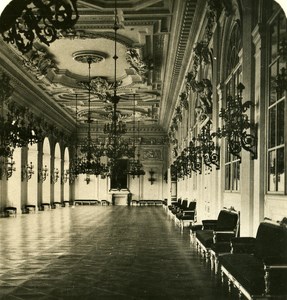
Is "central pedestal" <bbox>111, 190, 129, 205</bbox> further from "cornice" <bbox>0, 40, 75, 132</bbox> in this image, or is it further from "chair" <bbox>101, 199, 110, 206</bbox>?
"cornice" <bbox>0, 40, 75, 132</bbox>

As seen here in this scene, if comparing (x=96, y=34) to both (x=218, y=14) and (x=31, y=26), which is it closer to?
(x=218, y=14)

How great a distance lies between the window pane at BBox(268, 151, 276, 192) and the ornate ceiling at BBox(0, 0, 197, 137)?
11.0 feet

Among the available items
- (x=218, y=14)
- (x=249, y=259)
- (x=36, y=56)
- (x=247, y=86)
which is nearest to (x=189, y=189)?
(x=36, y=56)

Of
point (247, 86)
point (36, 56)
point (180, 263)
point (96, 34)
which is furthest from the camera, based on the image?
point (36, 56)

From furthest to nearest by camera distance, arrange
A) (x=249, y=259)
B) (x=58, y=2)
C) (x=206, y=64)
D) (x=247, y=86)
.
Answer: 1. (x=206, y=64)
2. (x=247, y=86)
3. (x=249, y=259)
4. (x=58, y=2)

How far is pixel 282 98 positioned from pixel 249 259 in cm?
189

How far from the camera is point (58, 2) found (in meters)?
2.93

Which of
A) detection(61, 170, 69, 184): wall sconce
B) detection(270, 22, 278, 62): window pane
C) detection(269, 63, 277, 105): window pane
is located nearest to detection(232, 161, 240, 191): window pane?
detection(269, 63, 277, 105): window pane

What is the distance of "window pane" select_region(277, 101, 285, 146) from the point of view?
17.9 feet

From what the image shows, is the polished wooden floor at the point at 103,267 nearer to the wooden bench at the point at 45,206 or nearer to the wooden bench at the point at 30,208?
the wooden bench at the point at 30,208

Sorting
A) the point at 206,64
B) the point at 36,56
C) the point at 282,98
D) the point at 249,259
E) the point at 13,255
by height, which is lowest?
the point at 13,255

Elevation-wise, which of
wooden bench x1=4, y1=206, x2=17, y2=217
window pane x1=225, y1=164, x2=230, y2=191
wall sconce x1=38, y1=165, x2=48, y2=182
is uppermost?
window pane x1=225, y1=164, x2=230, y2=191

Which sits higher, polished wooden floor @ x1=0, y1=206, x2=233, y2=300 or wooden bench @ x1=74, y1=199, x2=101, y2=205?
polished wooden floor @ x1=0, y1=206, x2=233, y2=300

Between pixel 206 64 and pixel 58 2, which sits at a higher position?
pixel 206 64
